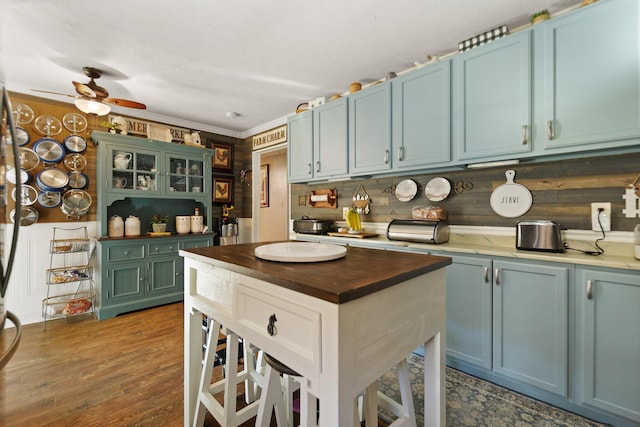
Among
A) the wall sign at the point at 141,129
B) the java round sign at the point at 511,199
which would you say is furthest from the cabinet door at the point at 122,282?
the java round sign at the point at 511,199

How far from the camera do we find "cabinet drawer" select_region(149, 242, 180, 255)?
333 cm

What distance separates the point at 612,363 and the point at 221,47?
3200 millimetres

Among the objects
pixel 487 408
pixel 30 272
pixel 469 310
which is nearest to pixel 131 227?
pixel 30 272

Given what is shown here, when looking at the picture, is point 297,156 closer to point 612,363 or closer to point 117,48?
point 117,48

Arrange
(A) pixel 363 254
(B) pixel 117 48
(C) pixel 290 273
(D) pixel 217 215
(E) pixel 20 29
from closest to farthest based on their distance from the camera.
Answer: (C) pixel 290 273 → (A) pixel 363 254 → (E) pixel 20 29 → (B) pixel 117 48 → (D) pixel 217 215

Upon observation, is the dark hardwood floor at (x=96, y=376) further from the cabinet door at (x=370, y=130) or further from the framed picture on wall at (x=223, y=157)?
the framed picture on wall at (x=223, y=157)

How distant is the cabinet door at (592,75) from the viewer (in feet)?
4.77

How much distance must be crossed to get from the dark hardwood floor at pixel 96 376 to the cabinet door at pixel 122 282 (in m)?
0.30

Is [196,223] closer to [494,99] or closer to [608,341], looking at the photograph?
[494,99]

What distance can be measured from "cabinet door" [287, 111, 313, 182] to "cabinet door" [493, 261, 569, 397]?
2085mm

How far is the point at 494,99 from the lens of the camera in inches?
74.2

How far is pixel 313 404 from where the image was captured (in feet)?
3.03

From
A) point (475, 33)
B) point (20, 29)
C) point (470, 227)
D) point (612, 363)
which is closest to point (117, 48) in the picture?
point (20, 29)

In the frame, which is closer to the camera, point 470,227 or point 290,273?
point 290,273
